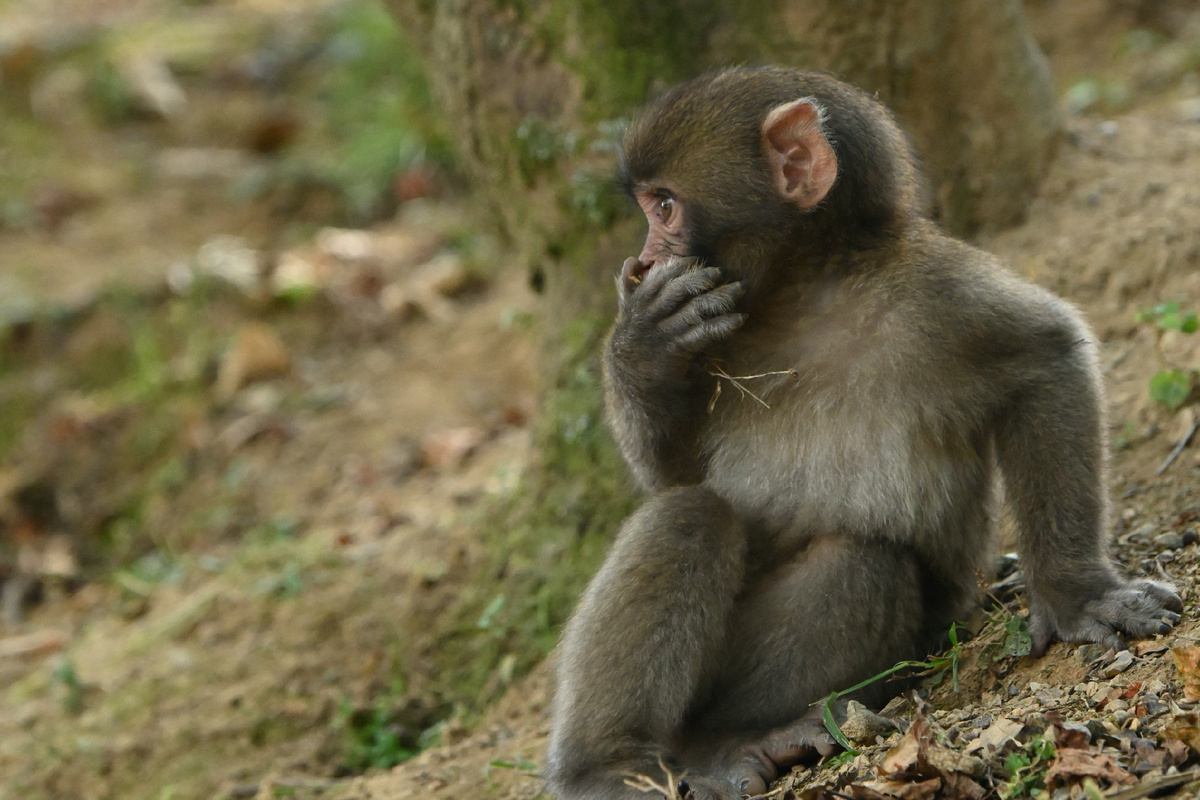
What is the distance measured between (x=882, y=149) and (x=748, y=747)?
5.85 feet

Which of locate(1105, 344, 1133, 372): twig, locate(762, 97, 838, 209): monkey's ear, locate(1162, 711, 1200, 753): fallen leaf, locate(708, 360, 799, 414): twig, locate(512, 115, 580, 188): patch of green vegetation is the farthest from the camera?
locate(512, 115, 580, 188): patch of green vegetation

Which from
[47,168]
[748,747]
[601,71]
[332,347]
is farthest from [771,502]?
[47,168]

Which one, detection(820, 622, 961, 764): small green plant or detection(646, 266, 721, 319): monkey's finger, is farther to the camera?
detection(646, 266, 721, 319): monkey's finger

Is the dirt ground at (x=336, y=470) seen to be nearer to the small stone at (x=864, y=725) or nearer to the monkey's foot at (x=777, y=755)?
the small stone at (x=864, y=725)

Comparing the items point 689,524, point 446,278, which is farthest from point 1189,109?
point 446,278

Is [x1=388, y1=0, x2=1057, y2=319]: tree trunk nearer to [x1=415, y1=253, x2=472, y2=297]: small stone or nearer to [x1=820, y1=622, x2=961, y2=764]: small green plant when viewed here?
[x1=820, y1=622, x2=961, y2=764]: small green plant

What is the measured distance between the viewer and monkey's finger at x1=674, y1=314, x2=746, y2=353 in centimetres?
349

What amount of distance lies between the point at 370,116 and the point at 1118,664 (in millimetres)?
8399

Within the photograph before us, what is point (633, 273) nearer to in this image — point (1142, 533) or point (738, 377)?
point (738, 377)

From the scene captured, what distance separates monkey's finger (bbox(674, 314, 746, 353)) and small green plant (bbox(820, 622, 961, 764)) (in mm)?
1048

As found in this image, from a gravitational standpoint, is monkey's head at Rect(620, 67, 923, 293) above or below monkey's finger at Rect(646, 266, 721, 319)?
above

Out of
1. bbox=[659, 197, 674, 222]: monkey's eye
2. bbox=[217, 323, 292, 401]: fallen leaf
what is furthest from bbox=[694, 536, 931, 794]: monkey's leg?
bbox=[217, 323, 292, 401]: fallen leaf

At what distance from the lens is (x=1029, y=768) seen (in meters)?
2.81

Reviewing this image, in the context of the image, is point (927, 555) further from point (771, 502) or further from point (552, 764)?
point (552, 764)
